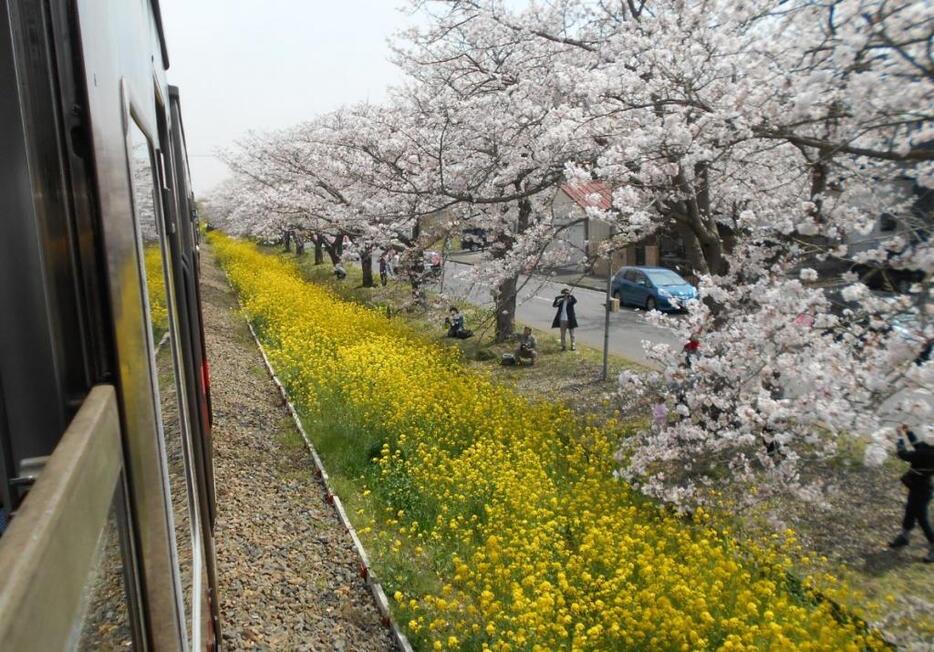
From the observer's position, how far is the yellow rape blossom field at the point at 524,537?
3.97 meters

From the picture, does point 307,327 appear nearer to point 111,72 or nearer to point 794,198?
point 794,198

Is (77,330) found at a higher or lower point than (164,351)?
higher

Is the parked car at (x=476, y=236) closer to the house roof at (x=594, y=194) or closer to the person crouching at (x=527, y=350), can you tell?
the person crouching at (x=527, y=350)

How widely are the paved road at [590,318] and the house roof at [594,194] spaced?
3.29m

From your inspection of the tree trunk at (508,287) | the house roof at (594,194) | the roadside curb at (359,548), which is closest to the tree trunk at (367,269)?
the tree trunk at (508,287)

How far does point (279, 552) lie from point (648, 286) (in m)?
14.9

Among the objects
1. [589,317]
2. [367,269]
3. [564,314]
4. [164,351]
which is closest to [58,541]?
[164,351]

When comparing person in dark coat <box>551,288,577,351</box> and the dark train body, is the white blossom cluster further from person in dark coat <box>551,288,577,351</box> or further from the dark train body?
the dark train body

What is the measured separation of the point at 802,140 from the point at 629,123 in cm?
256

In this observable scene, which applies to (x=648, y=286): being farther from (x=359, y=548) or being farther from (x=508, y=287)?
(x=359, y=548)

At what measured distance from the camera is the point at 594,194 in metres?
7.10

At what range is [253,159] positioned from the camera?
29.9 meters

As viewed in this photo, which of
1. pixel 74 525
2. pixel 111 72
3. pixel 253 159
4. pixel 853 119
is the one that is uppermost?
pixel 253 159

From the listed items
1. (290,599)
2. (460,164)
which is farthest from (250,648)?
(460,164)
